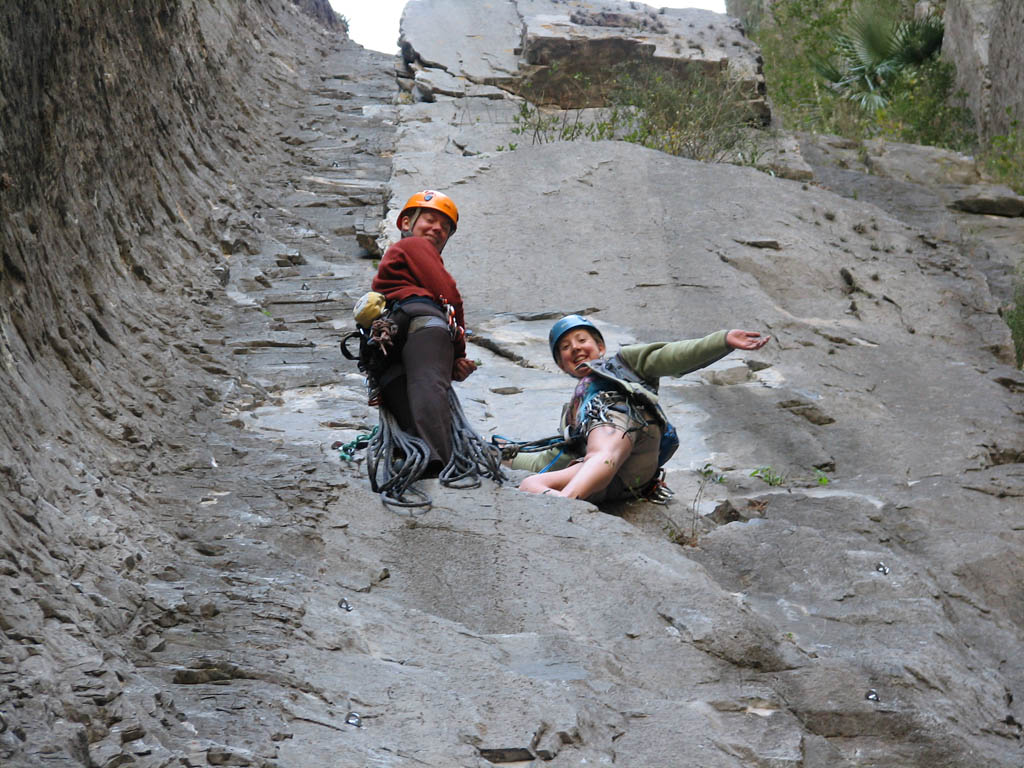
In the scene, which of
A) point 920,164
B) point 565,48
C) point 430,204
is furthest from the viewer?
point 565,48

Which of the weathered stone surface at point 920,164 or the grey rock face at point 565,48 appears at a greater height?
the grey rock face at point 565,48

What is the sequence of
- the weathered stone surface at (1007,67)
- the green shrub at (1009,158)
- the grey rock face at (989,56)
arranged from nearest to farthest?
the green shrub at (1009,158) < the weathered stone surface at (1007,67) < the grey rock face at (989,56)

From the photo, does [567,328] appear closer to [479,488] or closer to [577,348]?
[577,348]

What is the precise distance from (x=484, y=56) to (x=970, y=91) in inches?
232

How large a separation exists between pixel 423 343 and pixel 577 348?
821 mm

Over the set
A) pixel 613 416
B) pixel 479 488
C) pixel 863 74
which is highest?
pixel 863 74

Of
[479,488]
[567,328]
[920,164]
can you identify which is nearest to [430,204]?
[567,328]

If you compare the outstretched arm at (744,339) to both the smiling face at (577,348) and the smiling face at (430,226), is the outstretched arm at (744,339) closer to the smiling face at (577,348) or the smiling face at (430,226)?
the smiling face at (577,348)

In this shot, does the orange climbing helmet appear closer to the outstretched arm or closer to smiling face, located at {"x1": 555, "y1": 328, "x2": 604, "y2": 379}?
smiling face, located at {"x1": 555, "y1": 328, "x2": 604, "y2": 379}

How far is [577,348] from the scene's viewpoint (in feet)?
18.3

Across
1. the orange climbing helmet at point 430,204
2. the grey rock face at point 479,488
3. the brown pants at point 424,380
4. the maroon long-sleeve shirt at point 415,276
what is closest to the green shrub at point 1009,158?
the grey rock face at point 479,488

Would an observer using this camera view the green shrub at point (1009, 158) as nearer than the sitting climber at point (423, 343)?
No

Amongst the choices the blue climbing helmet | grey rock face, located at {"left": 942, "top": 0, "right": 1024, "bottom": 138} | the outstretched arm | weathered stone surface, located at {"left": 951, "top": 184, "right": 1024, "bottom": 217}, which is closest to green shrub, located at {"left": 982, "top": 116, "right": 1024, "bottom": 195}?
grey rock face, located at {"left": 942, "top": 0, "right": 1024, "bottom": 138}

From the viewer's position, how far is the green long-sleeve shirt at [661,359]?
5145 mm
